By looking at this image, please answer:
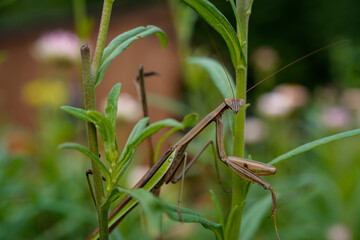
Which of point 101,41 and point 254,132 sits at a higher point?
point 101,41

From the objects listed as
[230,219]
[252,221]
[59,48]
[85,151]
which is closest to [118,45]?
[85,151]

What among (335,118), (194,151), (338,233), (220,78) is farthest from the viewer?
(335,118)

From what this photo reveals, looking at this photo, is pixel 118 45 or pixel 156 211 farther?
pixel 118 45

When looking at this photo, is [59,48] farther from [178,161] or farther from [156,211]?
[156,211]

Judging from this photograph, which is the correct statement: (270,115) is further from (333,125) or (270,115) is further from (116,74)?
(116,74)

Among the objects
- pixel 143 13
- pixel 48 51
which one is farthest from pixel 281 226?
pixel 143 13

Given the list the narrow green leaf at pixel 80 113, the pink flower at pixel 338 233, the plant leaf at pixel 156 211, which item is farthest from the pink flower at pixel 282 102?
the narrow green leaf at pixel 80 113

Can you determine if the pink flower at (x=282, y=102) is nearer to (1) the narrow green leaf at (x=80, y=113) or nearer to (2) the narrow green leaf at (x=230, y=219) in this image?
(2) the narrow green leaf at (x=230, y=219)
